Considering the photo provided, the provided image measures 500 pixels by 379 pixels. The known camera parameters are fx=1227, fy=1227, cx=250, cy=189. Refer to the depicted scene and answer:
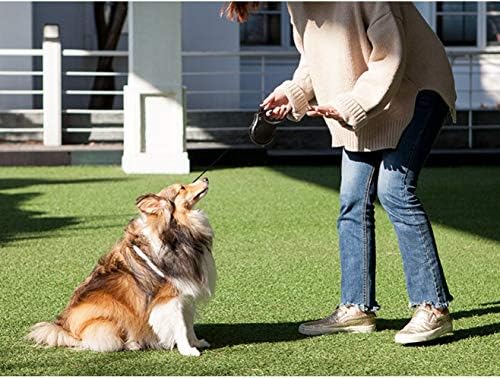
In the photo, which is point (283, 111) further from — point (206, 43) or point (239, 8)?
point (206, 43)

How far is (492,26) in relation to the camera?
18.9 metres

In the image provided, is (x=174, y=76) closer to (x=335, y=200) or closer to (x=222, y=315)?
(x=335, y=200)

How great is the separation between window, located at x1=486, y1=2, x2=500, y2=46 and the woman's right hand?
44.1 ft

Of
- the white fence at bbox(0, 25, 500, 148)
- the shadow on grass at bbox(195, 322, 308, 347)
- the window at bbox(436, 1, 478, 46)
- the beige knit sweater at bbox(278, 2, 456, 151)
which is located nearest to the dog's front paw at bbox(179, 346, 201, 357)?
the shadow on grass at bbox(195, 322, 308, 347)

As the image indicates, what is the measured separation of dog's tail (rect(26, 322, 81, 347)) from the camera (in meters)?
5.61

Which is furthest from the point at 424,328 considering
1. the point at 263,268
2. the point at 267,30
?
the point at 267,30

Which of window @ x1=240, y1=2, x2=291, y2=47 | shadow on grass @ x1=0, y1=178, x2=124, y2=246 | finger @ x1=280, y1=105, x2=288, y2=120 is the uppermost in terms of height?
window @ x1=240, y1=2, x2=291, y2=47

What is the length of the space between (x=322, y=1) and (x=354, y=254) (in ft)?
4.06

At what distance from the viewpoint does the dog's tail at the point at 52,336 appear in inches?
221

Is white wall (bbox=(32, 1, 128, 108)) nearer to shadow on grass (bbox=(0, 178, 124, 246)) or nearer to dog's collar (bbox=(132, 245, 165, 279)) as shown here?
shadow on grass (bbox=(0, 178, 124, 246))

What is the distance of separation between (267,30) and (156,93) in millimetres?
4781

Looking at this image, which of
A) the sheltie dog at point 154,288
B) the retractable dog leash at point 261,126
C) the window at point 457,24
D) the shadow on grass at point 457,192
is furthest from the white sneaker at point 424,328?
the window at point 457,24

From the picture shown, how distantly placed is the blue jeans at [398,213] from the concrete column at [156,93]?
340 inches

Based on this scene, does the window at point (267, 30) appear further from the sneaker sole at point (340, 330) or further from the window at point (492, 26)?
the sneaker sole at point (340, 330)
